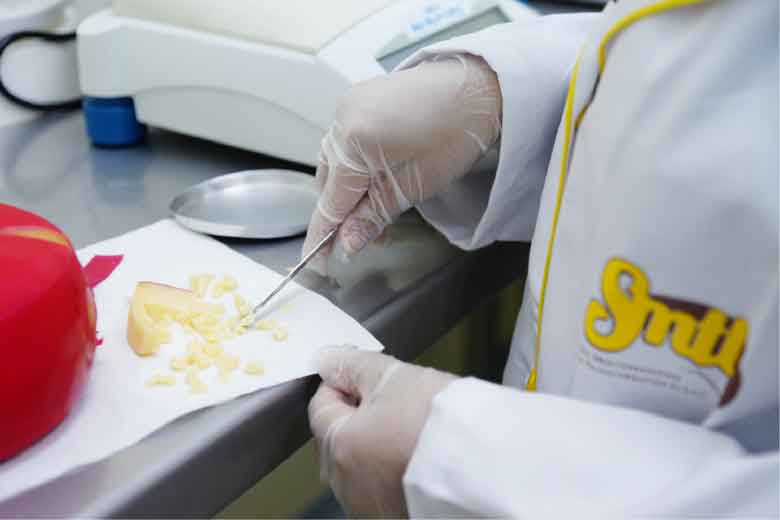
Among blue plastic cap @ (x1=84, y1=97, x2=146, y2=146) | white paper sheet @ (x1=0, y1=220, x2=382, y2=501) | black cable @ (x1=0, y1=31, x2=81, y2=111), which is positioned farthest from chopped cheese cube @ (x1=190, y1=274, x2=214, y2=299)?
black cable @ (x1=0, y1=31, x2=81, y2=111)

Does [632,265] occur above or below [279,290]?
above

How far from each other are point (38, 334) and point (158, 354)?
13 cm

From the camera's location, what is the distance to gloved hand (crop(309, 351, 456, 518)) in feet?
1.76

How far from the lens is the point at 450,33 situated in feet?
2.81

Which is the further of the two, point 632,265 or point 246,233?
point 246,233

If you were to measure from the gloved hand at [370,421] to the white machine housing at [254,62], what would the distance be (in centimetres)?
30

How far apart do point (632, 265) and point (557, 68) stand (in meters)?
0.26

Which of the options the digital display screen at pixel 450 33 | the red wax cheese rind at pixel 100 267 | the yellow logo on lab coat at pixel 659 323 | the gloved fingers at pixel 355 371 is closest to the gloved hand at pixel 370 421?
the gloved fingers at pixel 355 371

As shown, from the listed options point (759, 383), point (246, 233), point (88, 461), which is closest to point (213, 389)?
point (88, 461)

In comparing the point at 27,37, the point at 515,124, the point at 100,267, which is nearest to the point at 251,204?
the point at 100,267

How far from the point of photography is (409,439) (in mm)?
529

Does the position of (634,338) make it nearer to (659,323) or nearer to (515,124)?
(659,323)

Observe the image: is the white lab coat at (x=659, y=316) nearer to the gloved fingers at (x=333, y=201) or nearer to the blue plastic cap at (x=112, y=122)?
the gloved fingers at (x=333, y=201)

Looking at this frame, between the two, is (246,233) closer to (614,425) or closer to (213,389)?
(213,389)
